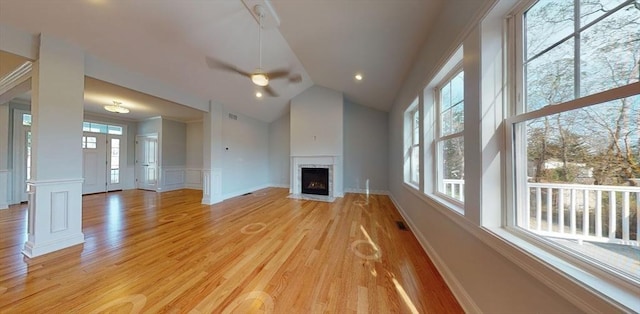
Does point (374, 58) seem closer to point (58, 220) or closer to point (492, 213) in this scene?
point (492, 213)

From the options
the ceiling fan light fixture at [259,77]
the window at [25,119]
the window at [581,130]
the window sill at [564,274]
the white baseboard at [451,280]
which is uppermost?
the ceiling fan light fixture at [259,77]

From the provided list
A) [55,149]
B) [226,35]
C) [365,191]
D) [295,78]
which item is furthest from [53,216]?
[365,191]

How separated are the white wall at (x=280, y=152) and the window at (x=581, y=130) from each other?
6.54m

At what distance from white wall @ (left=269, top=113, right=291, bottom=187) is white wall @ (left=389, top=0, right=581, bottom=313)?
5278 millimetres

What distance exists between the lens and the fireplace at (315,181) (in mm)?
5910

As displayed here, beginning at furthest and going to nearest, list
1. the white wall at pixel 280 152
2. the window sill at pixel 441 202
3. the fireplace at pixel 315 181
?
the white wall at pixel 280 152
the fireplace at pixel 315 181
the window sill at pixel 441 202

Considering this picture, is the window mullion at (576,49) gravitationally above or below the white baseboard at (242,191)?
above

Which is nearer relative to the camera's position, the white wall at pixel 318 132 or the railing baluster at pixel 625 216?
the railing baluster at pixel 625 216

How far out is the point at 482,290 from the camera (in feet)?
4.37

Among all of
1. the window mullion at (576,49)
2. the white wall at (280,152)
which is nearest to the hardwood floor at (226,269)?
the window mullion at (576,49)

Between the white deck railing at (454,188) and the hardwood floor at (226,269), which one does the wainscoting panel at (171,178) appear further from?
the white deck railing at (454,188)

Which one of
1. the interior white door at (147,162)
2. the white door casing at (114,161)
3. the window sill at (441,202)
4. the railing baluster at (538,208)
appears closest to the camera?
the railing baluster at (538,208)

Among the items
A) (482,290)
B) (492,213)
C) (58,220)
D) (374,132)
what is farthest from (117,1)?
(374,132)

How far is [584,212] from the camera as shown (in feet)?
3.03
